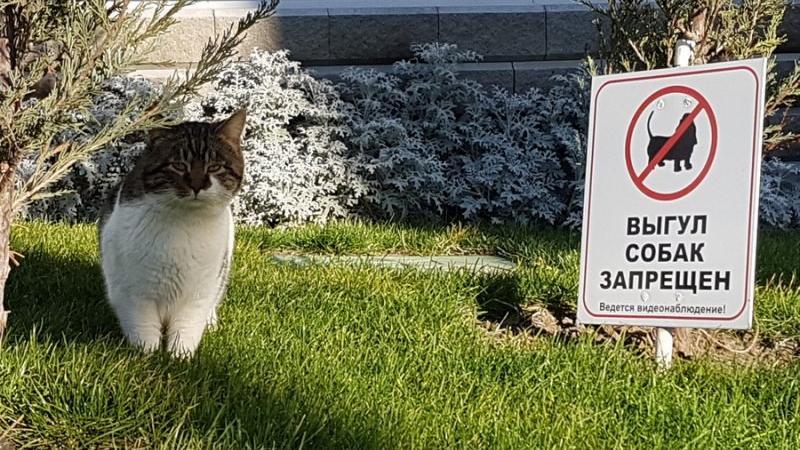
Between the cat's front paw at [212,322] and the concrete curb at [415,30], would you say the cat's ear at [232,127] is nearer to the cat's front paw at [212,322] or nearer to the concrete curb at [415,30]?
the cat's front paw at [212,322]

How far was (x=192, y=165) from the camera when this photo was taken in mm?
3029

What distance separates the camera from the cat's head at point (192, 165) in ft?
9.91

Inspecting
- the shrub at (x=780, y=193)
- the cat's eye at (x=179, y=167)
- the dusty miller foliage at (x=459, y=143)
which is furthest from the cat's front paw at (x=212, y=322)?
the shrub at (x=780, y=193)

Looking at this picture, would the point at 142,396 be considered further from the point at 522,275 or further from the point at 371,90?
the point at 371,90

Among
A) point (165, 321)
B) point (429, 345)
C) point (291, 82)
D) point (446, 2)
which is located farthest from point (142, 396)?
point (446, 2)

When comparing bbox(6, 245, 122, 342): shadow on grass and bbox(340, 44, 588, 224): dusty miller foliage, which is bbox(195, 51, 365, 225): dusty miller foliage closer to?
bbox(340, 44, 588, 224): dusty miller foliage

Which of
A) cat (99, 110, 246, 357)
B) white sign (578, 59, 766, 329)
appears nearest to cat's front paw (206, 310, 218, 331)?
cat (99, 110, 246, 357)

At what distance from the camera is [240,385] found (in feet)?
9.00

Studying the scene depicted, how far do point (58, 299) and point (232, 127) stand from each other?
1.01 meters

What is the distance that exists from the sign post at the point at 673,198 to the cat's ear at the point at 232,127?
1.20 metres

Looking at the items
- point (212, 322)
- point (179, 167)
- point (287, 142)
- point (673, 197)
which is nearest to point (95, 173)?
point (287, 142)

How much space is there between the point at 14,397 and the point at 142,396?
33cm

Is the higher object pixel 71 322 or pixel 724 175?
pixel 724 175

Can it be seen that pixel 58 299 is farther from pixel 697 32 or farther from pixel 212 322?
pixel 697 32
